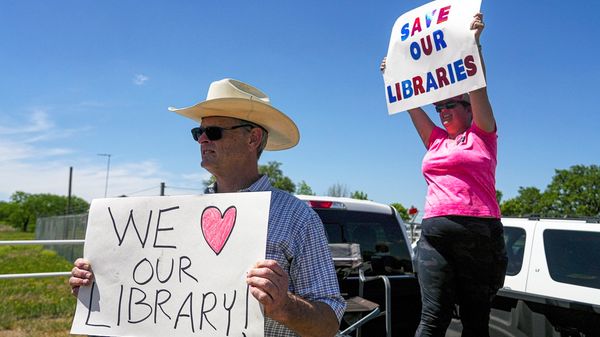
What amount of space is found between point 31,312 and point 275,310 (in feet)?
24.2

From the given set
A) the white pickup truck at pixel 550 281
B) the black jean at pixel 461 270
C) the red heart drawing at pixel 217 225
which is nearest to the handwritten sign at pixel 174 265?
the red heart drawing at pixel 217 225

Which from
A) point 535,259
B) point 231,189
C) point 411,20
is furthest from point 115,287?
point 535,259

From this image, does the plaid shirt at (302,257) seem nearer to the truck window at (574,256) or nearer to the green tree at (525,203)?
the truck window at (574,256)

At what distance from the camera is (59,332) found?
6426mm

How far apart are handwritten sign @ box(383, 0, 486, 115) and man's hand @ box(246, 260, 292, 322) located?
1.43 meters

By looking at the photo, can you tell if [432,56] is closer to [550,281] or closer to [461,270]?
[461,270]

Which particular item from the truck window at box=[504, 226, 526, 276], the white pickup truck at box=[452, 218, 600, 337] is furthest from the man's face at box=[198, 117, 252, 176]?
the truck window at box=[504, 226, 526, 276]

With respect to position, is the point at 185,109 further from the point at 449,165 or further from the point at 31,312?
the point at 31,312

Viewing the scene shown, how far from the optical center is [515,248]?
4445 millimetres

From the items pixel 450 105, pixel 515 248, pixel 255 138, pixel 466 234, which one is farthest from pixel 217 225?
pixel 515 248

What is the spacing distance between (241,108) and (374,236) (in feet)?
7.32

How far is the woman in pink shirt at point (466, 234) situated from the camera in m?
Answer: 2.34

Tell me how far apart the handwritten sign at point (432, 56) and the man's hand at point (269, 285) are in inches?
56.3

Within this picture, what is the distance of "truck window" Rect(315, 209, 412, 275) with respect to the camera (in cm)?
386
